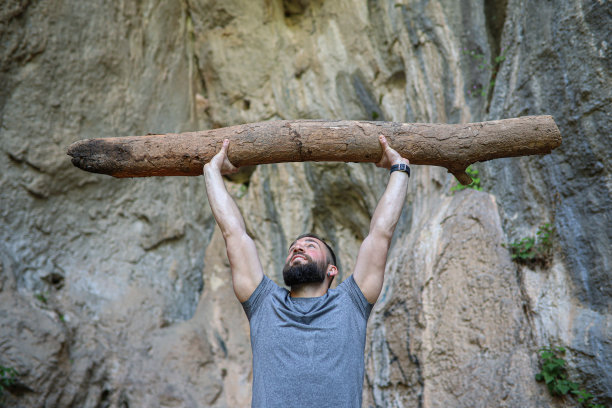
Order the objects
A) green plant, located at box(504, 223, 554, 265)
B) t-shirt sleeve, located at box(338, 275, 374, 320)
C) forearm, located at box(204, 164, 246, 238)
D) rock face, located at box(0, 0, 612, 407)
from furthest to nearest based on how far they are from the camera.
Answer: green plant, located at box(504, 223, 554, 265), rock face, located at box(0, 0, 612, 407), forearm, located at box(204, 164, 246, 238), t-shirt sleeve, located at box(338, 275, 374, 320)

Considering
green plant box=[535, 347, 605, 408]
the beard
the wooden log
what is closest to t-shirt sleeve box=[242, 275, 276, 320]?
the beard

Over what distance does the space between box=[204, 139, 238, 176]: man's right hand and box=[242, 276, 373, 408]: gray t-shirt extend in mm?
731

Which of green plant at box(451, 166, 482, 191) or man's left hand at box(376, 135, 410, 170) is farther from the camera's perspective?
green plant at box(451, 166, 482, 191)

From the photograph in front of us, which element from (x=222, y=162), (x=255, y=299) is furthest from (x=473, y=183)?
(x=255, y=299)

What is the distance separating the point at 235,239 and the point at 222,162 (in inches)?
19.1

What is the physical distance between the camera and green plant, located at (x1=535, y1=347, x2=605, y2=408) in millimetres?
3604

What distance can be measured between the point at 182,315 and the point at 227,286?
2.31ft

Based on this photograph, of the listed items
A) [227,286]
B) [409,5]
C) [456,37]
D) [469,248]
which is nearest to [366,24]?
[409,5]

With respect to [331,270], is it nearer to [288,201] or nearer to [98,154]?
[98,154]

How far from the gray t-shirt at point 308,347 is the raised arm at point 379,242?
66mm

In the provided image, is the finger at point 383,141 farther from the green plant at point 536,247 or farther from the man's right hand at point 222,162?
the green plant at point 536,247

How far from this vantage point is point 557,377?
3775 millimetres

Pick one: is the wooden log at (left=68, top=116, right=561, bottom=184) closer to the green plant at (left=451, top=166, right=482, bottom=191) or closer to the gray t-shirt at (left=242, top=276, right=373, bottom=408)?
the gray t-shirt at (left=242, top=276, right=373, bottom=408)

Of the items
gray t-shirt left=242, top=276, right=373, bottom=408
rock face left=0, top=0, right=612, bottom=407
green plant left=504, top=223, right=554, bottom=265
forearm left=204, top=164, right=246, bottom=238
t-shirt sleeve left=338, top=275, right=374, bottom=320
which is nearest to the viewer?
gray t-shirt left=242, top=276, right=373, bottom=408
